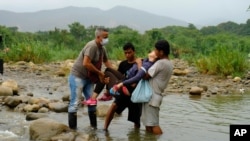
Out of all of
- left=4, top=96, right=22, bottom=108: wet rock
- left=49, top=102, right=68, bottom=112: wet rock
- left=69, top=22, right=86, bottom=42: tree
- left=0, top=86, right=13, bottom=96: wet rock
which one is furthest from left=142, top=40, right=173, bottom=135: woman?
left=69, top=22, right=86, bottom=42: tree

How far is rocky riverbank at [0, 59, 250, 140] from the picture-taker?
660 centimetres

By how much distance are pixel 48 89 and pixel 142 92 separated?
610 centimetres

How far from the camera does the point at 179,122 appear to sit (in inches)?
309

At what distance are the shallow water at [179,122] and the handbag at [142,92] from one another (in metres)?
0.64

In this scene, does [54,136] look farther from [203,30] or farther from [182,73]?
[203,30]

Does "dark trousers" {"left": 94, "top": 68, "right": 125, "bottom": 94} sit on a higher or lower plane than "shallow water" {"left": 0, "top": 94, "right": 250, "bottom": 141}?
higher

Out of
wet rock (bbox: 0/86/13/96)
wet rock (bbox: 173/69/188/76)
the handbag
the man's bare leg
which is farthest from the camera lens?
wet rock (bbox: 173/69/188/76)

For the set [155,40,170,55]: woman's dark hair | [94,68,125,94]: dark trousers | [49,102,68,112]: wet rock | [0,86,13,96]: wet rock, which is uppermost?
[155,40,170,55]: woman's dark hair

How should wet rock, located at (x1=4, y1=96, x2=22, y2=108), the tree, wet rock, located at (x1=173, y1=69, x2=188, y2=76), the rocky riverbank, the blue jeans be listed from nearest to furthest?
1. the rocky riverbank
2. the blue jeans
3. wet rock, located at (x1=4, y1=96, x2=22, y2=108)
4. wet rock, located at (x1=173, y1=69, x2=188, y2=76)
5. the tree

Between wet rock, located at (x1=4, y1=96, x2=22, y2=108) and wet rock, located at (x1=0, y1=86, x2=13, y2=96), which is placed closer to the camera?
wet rock, located at (x1=4, y1=96, x2=22, y2=108)

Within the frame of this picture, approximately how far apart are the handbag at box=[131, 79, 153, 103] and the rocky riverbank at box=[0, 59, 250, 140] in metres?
0.98

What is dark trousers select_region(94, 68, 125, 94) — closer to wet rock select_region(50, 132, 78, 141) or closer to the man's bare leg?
the man's bare leg

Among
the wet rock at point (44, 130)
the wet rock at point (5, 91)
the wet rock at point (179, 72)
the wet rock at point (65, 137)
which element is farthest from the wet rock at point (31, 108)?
the wet rock at point (179, 72)

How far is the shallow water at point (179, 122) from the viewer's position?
6664mm
